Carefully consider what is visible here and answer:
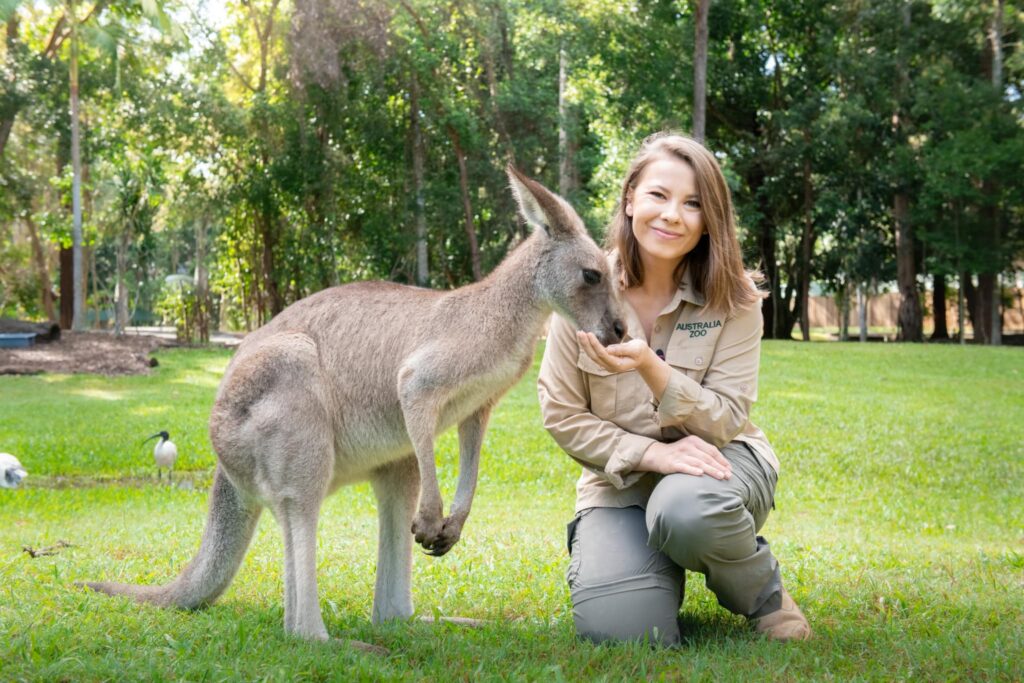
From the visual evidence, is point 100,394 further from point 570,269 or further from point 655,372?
point 655,372

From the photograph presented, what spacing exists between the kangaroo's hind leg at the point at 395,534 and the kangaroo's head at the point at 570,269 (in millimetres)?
809

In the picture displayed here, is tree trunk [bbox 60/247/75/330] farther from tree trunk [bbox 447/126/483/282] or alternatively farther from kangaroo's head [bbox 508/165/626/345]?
kangaroo's head [bbox 508/165/626/345]

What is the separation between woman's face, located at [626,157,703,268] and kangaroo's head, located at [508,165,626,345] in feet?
0.84

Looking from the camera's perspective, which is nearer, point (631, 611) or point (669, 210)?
point (631, 611)

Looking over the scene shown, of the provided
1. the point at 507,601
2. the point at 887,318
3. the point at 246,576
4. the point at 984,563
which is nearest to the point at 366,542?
the point at 246,576

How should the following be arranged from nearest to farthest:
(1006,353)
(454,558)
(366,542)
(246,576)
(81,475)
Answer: (246,576), (454,558), (366,542), (81,475), (1006,353)

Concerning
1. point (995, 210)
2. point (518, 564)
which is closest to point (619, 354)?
point (518, 564)

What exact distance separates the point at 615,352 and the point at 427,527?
2.58 feet

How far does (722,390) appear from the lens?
342cm

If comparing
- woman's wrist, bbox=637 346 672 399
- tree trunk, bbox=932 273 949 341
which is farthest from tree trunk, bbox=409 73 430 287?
woman's wrist, bbox=637 346 672 399

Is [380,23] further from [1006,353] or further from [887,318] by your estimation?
[887,318]

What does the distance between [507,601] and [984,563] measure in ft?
7.30

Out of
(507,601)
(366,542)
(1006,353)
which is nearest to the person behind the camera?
(507,601)

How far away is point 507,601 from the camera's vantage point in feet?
13.0
